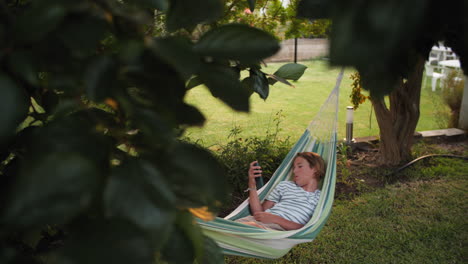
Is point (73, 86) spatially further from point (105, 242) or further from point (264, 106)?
point (264, 106)

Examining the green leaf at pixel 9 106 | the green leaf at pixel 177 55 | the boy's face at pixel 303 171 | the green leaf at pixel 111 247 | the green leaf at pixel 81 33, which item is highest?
the green leaf at pixel 81 33

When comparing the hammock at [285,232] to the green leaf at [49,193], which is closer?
the green leaf at [49,193]

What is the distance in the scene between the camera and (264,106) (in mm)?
6598

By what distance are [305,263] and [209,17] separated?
7.53 feet

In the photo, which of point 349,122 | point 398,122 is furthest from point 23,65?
point 349,122

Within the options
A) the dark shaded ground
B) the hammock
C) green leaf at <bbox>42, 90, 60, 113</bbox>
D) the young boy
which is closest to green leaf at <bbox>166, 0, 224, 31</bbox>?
green leaf at <bbox>42, 90, 60, 113</bbox>

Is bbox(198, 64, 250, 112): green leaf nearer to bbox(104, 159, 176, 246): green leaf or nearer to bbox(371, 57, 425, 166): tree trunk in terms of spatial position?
bbox(104, 159, 176, 246): green leaf

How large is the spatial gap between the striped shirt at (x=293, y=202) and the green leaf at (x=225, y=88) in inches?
95.7

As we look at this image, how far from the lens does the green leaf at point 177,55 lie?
0.91 feet

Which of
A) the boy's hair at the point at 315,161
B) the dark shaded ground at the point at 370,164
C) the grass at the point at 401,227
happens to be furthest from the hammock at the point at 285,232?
the dark shaded ground at the point at 370,164

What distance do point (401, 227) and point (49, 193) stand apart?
9.54 feet

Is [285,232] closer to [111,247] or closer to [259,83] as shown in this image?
[259,83]

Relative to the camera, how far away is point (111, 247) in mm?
257

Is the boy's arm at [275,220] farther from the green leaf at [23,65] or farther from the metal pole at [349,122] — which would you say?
the green leaf at [23,65]
